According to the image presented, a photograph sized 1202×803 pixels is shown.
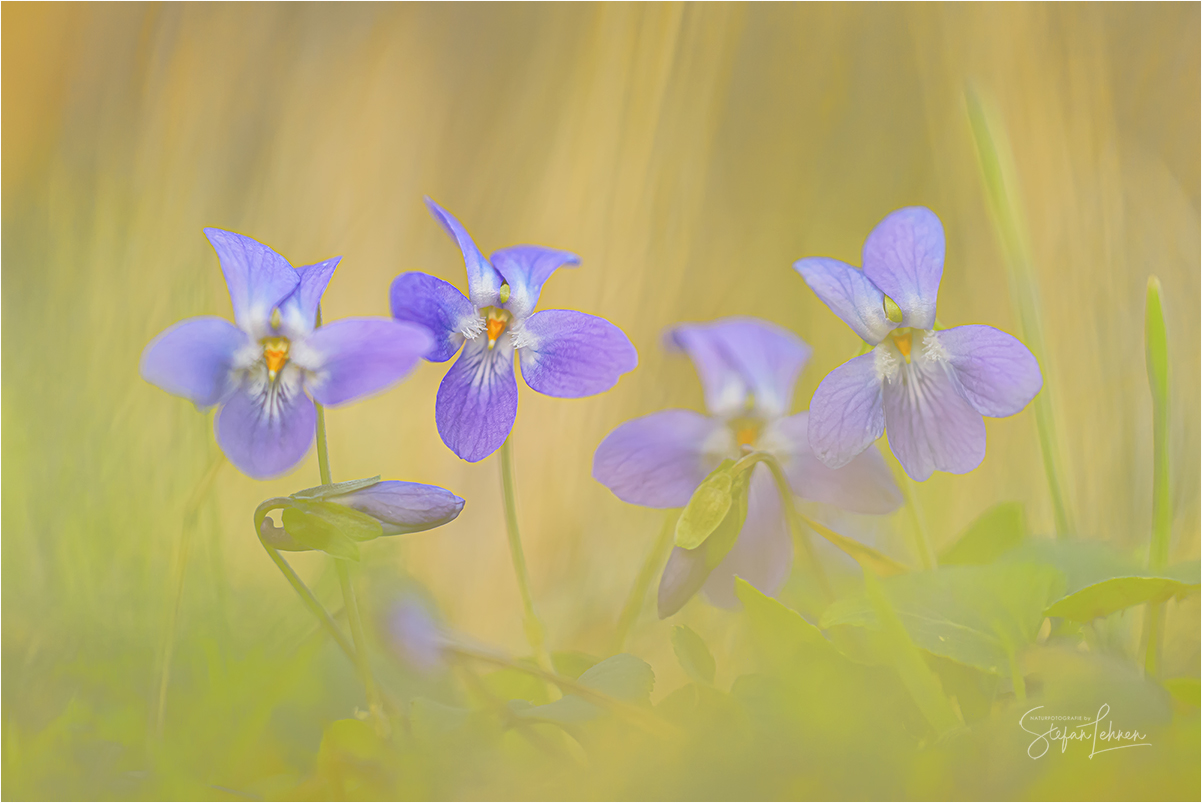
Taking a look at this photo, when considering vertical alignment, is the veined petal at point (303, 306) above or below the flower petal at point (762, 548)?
above

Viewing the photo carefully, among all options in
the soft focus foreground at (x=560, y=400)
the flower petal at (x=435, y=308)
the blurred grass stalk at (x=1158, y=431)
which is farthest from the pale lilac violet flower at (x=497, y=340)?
the blurred grass stalk at (x=1158, y=431)

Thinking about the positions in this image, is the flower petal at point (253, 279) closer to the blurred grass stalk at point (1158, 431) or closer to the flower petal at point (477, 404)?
the flower petal at point (477, 404)

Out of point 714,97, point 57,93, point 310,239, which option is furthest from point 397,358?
point 57,93

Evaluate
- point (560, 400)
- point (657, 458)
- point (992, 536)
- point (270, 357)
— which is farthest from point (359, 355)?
point (560, 400)

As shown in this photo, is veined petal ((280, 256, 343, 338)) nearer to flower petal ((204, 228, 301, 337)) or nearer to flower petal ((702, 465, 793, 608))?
flower petal ((204, 228, 301, 337))

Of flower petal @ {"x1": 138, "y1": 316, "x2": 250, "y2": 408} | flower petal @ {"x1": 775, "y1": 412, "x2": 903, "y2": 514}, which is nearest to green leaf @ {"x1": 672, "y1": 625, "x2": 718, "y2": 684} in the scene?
flower petal @ {"x1": 775, "y1": 412, "x2": 903, "y2": 514}

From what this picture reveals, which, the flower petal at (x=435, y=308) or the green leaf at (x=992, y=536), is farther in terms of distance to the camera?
the green leaf at (x=992, y=536)
